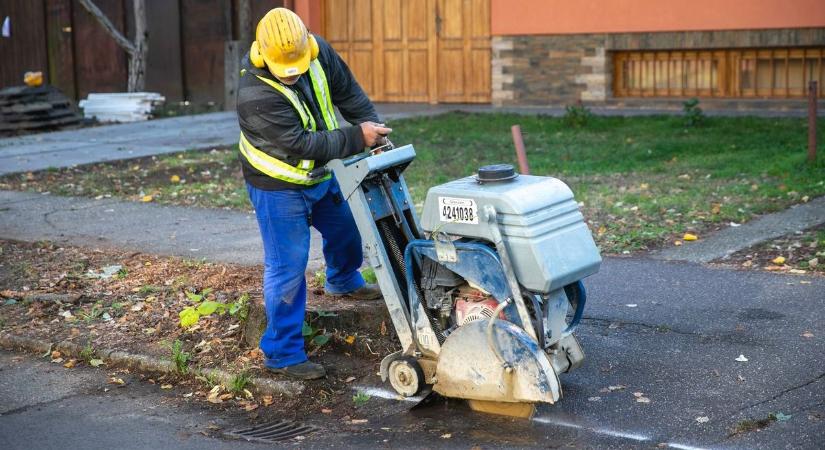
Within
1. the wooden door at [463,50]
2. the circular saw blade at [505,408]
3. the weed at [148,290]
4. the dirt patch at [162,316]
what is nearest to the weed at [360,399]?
the dirt patch at [162,316]

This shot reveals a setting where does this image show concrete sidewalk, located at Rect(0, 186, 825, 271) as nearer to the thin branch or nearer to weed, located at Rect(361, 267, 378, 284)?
weed, located at Rect(361, 267, 378, 284)

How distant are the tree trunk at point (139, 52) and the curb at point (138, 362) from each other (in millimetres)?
13600

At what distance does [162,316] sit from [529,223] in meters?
2.75

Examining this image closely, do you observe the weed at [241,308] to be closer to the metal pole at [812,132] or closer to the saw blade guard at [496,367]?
the saw blade guard at [496,367]

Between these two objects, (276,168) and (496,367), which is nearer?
(496,367)

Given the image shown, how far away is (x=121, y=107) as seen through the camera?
61.1 feet

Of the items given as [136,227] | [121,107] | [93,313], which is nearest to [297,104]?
[93,313]

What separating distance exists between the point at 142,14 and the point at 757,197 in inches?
502

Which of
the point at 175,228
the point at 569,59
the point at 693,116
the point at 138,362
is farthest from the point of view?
the point at 569,59

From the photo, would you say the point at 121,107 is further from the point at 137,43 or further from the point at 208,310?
the point at 208,310

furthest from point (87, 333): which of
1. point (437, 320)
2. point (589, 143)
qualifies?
point (589, 143)

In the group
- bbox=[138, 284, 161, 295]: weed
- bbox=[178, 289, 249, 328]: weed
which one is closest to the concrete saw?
bbox=[178, 289, 249, 328]: weed

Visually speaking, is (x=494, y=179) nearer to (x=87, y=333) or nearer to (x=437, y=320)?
(x=437, y=320)

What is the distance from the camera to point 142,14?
19172mm
